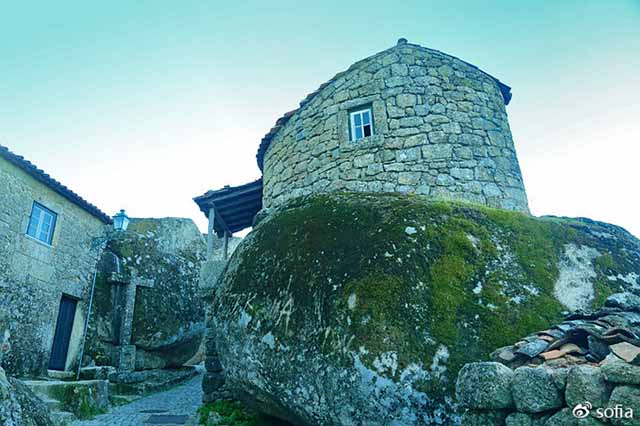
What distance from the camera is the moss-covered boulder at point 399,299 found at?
2.79 meters

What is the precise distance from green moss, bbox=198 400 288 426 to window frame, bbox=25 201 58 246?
641cm

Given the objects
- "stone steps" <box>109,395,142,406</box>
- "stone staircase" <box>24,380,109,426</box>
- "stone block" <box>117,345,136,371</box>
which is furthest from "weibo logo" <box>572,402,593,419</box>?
"stone block" <box>117,345,136,371</box>

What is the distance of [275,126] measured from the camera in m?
8.42

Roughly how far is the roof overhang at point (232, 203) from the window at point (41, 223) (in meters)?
3.87

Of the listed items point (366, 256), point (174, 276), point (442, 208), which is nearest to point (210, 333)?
point (366, 256)

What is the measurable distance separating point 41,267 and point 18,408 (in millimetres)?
7150

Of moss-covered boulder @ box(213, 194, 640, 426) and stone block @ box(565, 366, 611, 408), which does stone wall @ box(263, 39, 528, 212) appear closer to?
moss-covered boulder @ box(213, 194, 640, 426)

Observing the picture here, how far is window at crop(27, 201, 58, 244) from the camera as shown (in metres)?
8.85

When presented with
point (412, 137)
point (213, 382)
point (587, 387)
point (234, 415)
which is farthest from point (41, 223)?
point (587, 387)

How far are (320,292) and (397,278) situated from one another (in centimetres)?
78

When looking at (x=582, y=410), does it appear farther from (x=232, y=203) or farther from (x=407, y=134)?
(x=232, y=203)

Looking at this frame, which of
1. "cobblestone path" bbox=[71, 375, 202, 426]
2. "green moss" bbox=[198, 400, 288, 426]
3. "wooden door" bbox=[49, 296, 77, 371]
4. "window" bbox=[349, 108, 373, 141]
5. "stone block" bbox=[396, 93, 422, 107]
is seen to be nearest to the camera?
"green moss" bbox=[198, 400, 288, 426]

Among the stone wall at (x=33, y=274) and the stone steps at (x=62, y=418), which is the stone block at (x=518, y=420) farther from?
the stone wall at (x=33, y=274)

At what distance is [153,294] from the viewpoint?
12.4 meters
